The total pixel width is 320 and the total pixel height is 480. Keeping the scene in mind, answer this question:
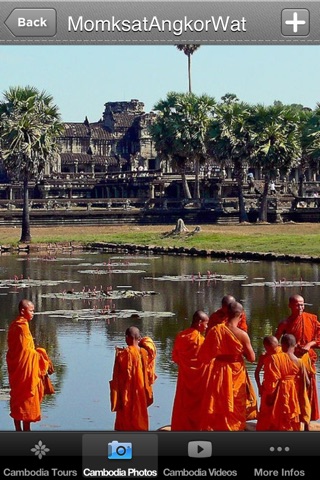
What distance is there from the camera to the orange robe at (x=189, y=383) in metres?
15.3

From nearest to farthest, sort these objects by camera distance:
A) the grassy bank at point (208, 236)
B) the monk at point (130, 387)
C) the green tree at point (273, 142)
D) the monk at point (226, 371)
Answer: the monk at point (226, 371) → the monk at point (130, 387) → the grassy bank at point (208, 236) → the green tree at point (273, 142)

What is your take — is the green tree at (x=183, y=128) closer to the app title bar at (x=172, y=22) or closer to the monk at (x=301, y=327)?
the monk at (x=301, y=327)

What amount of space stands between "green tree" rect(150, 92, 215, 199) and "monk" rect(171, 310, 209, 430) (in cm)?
7196

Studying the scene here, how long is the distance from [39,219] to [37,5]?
7269cm

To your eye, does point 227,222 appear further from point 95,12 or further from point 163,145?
point 95,12

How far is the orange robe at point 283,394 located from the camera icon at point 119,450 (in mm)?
4182

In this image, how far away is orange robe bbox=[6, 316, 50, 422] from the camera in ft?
51.3

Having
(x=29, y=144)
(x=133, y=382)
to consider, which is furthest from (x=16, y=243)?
(x=133, y=382)

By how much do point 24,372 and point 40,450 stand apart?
Answer: 5.13 meters

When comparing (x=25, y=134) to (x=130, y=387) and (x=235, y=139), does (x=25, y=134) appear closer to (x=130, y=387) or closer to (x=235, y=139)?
(x=235, y=139)

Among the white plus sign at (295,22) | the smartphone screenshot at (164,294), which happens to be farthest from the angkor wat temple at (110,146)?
the white plus sign at (295,22)

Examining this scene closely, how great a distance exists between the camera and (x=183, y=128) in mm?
88188

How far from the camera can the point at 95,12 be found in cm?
1204

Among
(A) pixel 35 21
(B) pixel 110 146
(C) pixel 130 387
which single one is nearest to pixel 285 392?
(C) pixel 130 387
